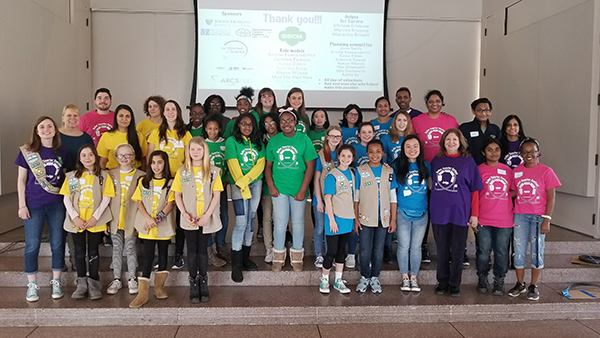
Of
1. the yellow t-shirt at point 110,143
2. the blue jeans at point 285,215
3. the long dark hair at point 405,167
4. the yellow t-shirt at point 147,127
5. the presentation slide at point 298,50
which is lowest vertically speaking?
the blue jeans at point 285,215

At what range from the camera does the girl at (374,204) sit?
3123 mm

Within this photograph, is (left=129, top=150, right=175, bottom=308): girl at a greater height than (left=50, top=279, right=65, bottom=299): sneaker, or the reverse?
(left=129, top=150, right=175, bottom=308): girl

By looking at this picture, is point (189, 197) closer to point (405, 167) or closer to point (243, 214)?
point (243, 214)

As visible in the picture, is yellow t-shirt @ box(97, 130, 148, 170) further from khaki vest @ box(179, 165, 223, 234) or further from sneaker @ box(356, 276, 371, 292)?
sneaker @ box(356, 276, 371, 292)

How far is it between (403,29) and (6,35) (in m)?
5.44

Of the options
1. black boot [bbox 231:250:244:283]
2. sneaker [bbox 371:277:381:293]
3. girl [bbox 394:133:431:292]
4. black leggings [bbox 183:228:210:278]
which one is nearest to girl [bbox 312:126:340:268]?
girl [bbox 394:133:431:292]

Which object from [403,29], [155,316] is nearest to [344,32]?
[403,29]

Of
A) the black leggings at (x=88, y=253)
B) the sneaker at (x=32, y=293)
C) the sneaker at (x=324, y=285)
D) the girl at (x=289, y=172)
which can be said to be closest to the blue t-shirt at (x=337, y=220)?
the girl at (x=289, y=172)

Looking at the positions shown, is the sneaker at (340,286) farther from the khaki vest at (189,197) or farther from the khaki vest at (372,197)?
the khaki vest at (189,197)

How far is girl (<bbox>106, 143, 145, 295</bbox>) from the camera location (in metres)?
3.10

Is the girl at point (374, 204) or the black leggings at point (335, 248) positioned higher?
the girl at point (374, 204)

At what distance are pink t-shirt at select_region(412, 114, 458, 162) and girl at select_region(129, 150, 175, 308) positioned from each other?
7.41ft

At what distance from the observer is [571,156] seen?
4578mm

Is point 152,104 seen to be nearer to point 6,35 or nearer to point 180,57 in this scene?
point 6,35
